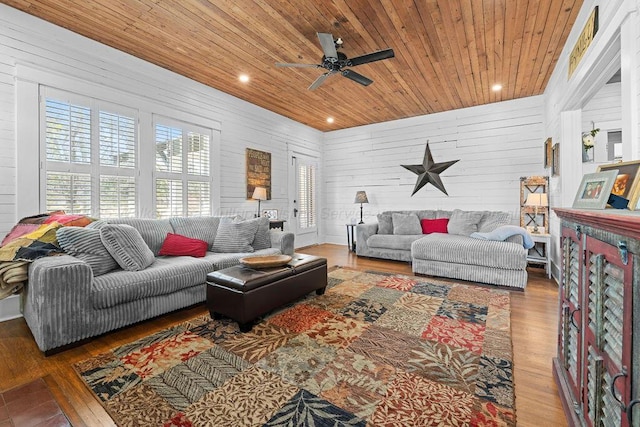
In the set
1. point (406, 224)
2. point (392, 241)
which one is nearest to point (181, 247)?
point (392, 241)

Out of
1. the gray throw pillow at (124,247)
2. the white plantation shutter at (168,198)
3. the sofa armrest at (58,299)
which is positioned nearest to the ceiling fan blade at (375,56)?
the gray throw pillow at (124,247)

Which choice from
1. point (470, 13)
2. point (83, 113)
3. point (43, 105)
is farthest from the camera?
point (83, 113)

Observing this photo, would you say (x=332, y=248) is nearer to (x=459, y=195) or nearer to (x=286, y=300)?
(x=459, y=195)

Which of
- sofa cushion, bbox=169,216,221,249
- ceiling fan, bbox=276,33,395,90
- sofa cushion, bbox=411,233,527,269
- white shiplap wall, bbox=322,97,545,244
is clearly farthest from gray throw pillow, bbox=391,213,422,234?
sofa cushion, bbox=169,216,221,249

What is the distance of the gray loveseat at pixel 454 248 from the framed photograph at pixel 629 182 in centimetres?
235

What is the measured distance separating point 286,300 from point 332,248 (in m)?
3.90

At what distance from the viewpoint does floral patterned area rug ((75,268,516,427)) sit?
146 cm

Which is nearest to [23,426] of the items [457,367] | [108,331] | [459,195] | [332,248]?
[108,331]

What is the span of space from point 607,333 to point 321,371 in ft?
4.67

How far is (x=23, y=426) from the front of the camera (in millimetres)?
1406

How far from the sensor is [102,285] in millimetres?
2260

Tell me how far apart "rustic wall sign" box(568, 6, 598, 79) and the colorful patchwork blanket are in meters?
4.86

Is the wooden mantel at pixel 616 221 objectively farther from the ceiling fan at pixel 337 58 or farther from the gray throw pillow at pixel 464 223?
the gray throw pillow at pixel 464 223

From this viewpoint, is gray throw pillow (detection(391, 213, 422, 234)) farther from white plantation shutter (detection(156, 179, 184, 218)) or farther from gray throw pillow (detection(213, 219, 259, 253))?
white plantation shutter (detection(156, 179, 184, 218))
